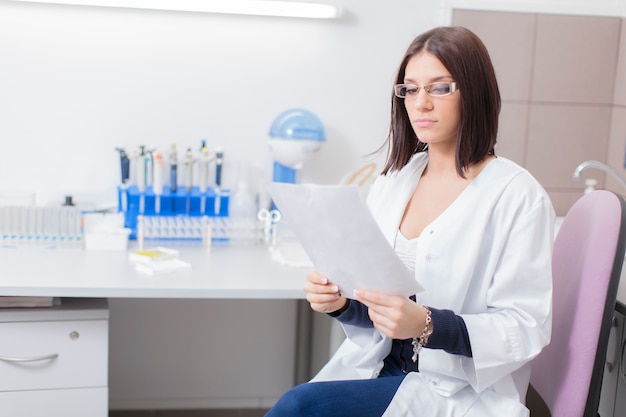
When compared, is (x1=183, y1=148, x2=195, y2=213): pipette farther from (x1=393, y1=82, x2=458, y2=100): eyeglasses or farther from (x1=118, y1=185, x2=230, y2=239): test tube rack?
(x1=393, y1=82, x2=458, y2=100): eyeglasses

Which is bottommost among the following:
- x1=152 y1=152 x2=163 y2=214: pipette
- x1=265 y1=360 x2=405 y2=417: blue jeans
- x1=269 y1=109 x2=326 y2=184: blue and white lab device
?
x1=265 y1=360 x2=405 y2=417: blue jeans

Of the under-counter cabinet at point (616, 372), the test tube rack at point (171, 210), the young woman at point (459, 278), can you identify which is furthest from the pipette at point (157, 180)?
the under-counter cabinet at point (616, 372)

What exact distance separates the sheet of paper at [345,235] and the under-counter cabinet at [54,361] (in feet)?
2.37

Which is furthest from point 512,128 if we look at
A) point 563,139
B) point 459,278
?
point 459,278

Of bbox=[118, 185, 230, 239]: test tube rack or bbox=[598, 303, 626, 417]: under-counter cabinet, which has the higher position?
bbox=[118, 185, 230, 239]: test tube rack

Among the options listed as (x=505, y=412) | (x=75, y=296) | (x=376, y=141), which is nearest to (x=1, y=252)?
(x=75, y=296)

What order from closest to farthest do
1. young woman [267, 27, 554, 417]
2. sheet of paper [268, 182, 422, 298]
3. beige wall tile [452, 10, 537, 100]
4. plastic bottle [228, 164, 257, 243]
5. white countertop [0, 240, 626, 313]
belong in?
sheet of paper [268, 182, 422, 298] → young woman [267, 27, 554, 417] → white countertop [0, 240, 626, 313] → plastic bottle [228, 164, 257, 243] → beige wall tile [452, 10, 537, 100]

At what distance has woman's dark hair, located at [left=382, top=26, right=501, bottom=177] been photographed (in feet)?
4.76

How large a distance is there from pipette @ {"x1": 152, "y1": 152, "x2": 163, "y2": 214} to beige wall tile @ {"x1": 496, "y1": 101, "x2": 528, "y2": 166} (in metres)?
1.05

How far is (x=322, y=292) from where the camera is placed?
149 centimetres

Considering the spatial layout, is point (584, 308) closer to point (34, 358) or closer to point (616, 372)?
point (616, 372)

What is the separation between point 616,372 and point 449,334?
0.57 m

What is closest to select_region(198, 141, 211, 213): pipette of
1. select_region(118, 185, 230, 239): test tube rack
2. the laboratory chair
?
select_region(118, 185, 230, 239): test tube rack

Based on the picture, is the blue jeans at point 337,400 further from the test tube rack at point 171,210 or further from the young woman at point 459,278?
the test tube rack at point 171,210
